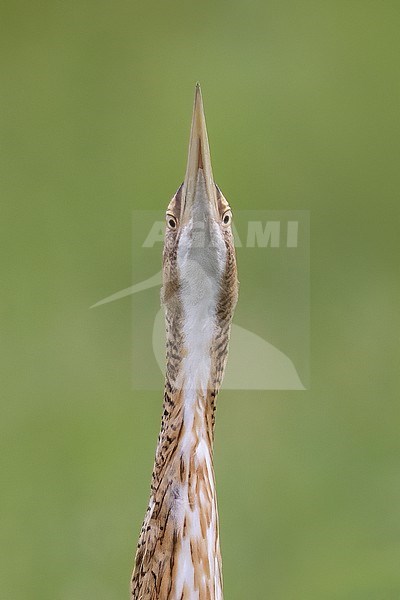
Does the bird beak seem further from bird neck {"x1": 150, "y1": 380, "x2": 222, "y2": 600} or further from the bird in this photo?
bird neck {"x1": 150, "y1": 380, "x2": 222, "y2": 600}

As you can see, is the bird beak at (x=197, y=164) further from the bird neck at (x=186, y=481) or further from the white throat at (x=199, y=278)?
the bird neck at (x=186, y=481)

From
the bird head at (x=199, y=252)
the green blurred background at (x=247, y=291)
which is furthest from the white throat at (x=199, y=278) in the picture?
the green blurred background at (x=247, y=291)

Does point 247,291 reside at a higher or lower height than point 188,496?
higher

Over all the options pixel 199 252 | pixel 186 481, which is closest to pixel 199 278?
pixel 199 252

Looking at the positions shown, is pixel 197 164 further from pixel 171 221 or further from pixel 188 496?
pixel 188 496

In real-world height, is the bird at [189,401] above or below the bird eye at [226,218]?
below

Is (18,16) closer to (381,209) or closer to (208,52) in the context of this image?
(208,52)

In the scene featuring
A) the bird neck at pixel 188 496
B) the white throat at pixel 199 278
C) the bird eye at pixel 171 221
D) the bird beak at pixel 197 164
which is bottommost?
the bird neck at pixel 188 496
